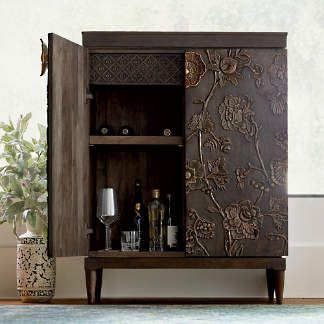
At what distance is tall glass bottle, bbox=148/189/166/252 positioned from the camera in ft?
13.9

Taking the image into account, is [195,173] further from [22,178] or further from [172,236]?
[22,178]

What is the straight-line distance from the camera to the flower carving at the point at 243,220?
4078 mm

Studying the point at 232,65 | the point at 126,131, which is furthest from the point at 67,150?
the point at 232,65

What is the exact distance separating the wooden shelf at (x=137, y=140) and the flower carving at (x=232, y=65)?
1.16ft

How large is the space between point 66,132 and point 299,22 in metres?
1.61

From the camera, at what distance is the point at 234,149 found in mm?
4102

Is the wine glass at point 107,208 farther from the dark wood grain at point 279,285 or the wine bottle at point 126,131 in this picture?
the dark wood grain at point 279,285

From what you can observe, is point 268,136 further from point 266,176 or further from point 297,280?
point 297,280

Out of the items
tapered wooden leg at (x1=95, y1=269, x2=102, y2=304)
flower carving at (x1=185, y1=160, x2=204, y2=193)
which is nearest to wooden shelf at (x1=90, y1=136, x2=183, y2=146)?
flower carving at (x1=185, y1=160, x2=204, y2=193)

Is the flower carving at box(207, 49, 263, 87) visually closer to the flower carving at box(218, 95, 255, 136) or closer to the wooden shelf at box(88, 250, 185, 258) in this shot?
the flower carving at box(218, 95, 255, 136)

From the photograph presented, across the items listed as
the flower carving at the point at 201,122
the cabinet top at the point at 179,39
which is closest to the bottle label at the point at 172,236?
the flower carving at the point at 201,122

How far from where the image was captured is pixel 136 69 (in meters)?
4.15

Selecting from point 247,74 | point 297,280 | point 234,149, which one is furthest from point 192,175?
point 297,280

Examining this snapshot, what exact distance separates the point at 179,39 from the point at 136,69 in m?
0.26
